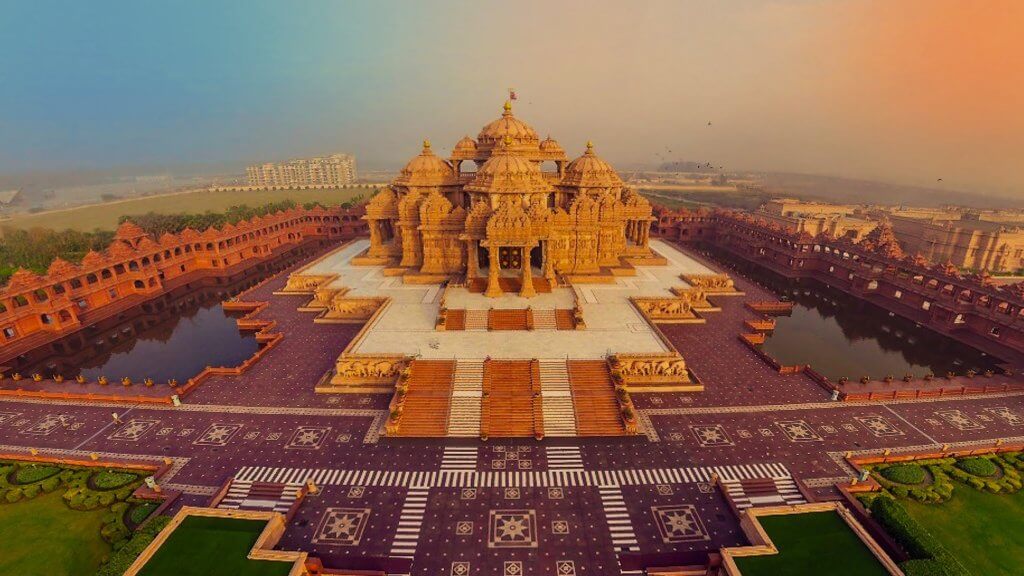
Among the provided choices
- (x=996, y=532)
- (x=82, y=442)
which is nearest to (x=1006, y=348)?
(x=996, y=532)

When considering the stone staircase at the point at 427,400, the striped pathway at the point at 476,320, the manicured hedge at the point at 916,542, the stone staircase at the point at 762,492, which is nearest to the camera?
the manicured hedge at the point at 916,542

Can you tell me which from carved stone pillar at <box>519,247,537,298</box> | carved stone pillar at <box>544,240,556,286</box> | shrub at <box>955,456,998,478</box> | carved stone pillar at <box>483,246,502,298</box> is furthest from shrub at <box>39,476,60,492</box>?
shrub at <box>955,456,998,478</box>

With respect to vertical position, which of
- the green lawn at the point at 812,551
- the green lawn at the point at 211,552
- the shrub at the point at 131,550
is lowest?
the shrub at the point at 131,550

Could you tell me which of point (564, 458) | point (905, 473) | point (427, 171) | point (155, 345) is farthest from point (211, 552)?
point (427, 171)

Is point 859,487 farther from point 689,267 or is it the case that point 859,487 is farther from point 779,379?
point 689,267

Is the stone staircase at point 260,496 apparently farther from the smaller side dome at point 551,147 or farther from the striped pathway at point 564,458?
the smaller side dome at point 551,147

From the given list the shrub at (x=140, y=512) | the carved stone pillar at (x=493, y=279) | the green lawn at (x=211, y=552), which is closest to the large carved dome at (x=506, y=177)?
the carved stone pillar at (x=493, y=279)

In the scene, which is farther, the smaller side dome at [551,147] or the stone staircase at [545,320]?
the smaller side dome at [551,147]

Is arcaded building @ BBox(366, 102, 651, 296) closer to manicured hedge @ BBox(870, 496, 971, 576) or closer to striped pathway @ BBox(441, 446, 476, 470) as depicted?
striped pathway @ BBox(441, 446, 476, 470)
